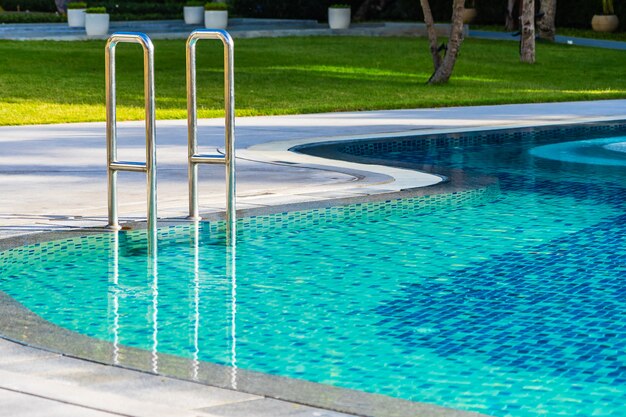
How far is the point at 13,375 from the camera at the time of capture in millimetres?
4805

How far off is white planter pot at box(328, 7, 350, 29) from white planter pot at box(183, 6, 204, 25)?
13.8ft

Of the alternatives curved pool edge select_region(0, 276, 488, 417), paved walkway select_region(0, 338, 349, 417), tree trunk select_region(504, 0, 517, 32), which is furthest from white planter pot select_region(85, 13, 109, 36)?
paved walkway select_region(0, 338, 349, 417)

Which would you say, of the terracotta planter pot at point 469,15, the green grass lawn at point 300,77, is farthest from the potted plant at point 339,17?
the terracotta planter pot at point 469,15

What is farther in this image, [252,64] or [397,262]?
[252,64]

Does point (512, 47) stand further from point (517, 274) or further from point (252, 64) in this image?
point (517, 274)

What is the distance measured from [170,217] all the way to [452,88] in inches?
665

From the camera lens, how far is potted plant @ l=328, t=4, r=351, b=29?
135ft

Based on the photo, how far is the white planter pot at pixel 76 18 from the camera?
38.4m

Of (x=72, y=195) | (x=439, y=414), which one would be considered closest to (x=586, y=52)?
(x=72, y=195)

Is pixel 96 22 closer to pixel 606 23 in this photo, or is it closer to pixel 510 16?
pixel 510 16

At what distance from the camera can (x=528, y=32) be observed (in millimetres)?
32000

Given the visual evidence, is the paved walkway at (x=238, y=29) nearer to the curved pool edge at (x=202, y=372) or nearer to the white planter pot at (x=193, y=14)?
the white planter pot at (x=193, y=14)

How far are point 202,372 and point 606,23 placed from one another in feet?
136

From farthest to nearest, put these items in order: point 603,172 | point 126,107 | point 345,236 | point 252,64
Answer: point 252,64 < point 126,107 < point 603,172 < point 345,236
